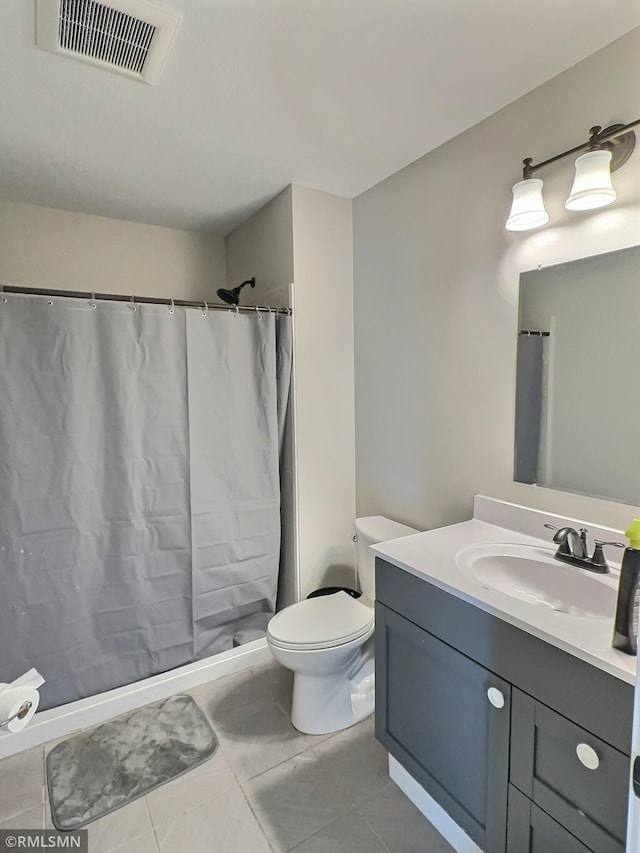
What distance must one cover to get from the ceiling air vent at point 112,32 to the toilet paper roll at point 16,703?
1.64m

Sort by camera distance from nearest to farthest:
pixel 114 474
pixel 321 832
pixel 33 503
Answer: pixel 321 832, pixel 33 503, pixel 114 474

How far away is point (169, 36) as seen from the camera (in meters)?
1.21

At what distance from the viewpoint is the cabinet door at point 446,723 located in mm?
1108

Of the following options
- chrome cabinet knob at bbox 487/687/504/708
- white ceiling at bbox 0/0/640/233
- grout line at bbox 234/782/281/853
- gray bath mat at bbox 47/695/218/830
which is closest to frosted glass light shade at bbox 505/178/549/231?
white ceiling at bbox 0/0/640/233

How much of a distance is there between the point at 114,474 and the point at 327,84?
163cm

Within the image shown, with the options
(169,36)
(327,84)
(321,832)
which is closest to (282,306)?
(327,84)

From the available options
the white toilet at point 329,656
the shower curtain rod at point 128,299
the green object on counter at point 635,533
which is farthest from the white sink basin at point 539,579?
the shower curtain rod at point 128,299

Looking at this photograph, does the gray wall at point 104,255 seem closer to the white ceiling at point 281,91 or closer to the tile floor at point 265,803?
the white ceiling at point 281,91

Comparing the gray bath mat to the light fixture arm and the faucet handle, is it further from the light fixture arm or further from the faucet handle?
the light fixture arm

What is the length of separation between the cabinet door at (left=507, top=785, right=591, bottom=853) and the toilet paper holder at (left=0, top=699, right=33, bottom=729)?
3.79 feet

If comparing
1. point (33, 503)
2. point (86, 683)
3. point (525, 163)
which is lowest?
point (86, 683)

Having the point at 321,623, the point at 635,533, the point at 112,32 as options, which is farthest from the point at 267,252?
the point at 635,533

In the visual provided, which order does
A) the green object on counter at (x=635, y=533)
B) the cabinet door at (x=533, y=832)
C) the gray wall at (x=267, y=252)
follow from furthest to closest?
the gray wall at (x=267, y=252) < the cabinet door at (x=533, y=832) < the green object on counter at (x=635, y=533)

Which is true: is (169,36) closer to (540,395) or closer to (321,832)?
(540,395)
